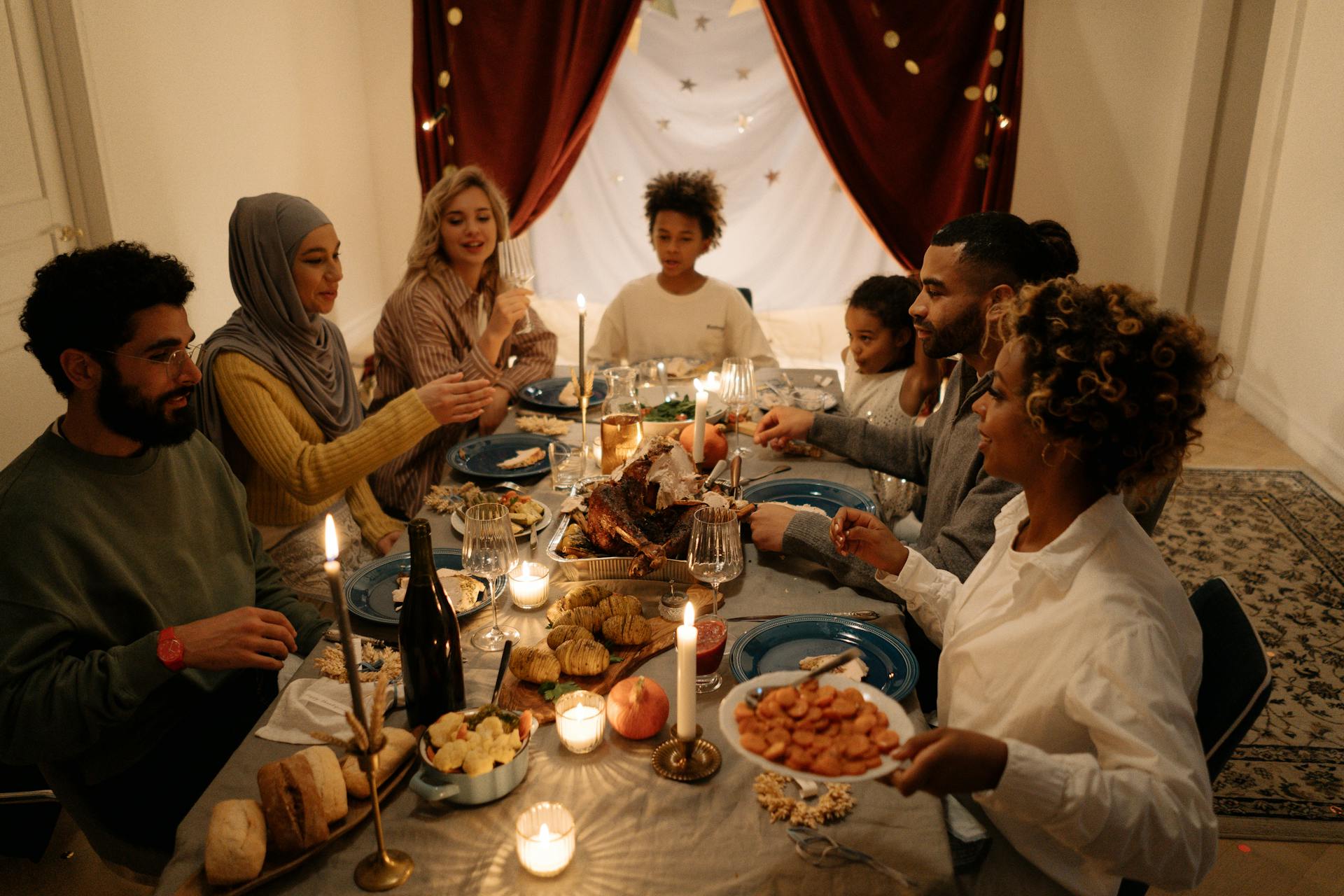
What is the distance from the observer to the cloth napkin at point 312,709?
4.35ft

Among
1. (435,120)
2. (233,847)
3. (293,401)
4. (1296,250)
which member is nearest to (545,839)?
(233,847)

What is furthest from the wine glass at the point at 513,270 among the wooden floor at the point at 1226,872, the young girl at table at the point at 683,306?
the wooden floor at the point at 1226,872

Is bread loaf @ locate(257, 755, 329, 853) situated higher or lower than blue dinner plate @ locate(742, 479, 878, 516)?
higher

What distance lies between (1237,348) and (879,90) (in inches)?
92.3

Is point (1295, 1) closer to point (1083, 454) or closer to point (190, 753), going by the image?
point (1083, 454)

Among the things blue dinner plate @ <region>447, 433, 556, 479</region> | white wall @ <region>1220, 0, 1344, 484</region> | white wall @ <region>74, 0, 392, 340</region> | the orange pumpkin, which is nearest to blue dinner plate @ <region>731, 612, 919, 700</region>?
the orange pumpkin

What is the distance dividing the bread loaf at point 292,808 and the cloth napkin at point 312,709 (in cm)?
17

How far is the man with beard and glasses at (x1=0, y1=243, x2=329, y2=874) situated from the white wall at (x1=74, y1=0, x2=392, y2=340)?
2169 millimetres

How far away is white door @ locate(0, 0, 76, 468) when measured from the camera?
299cm

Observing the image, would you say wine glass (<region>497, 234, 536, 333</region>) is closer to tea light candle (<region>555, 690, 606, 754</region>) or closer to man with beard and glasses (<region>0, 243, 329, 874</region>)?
man with beard and glasses (<region>0, 243, 329, 874</region>)

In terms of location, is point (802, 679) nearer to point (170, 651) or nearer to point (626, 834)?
point (626, 834)

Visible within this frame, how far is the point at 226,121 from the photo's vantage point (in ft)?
13.6

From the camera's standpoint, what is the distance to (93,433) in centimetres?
154

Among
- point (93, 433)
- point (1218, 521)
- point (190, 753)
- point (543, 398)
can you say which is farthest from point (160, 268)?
point (1218, 521)
